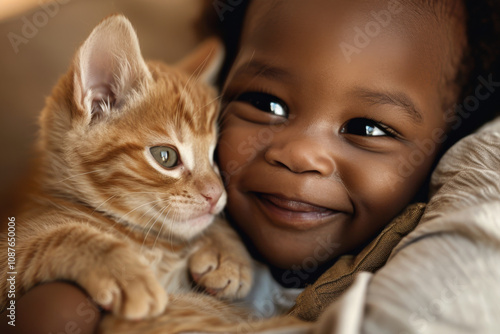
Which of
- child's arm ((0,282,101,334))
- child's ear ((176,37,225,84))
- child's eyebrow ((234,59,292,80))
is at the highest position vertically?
child's eyebrow ((234,59,292,80))

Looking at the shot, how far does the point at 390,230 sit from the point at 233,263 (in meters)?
0.39

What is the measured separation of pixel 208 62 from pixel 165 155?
471 millimetres

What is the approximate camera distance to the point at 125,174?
2.83 ft

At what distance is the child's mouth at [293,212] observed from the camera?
3.13 ft

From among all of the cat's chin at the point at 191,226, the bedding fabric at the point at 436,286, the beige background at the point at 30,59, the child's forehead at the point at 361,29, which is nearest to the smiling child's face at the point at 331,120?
→ the child's forehead at the point at 361,29

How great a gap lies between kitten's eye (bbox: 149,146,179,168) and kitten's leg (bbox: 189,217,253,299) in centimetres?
25

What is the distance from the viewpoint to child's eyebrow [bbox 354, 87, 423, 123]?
871 mm

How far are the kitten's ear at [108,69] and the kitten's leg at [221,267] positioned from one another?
0.41m

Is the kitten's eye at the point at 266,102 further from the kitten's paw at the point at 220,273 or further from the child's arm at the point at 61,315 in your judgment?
the child's arm at the point at 61,315

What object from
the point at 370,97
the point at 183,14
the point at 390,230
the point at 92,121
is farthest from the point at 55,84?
the point at 390,230

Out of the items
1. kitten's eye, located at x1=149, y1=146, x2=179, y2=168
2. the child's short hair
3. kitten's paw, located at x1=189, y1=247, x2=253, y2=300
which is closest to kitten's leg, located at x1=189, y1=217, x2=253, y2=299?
kitten's paw, located at x1=189, y1=247, x2=253, y2=300

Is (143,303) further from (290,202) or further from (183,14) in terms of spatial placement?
(183,14)

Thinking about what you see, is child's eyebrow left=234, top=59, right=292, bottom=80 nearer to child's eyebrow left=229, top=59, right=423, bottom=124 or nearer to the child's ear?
child's eyebrow left=229, top=59, right=423, bottom=124

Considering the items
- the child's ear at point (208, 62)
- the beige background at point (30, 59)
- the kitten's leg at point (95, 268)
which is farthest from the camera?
the child's ear at point (208, 62)
